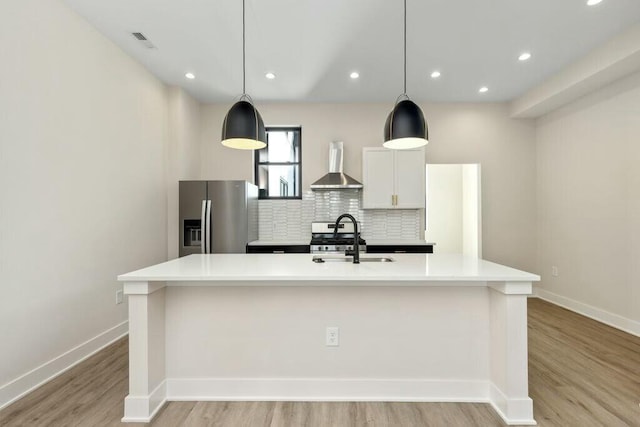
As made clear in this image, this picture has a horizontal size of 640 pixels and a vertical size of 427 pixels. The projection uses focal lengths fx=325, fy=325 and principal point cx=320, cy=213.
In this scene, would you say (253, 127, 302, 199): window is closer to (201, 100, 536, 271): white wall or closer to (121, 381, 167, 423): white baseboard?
(201, 100, 536, 271): white wall

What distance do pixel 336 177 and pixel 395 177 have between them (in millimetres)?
847

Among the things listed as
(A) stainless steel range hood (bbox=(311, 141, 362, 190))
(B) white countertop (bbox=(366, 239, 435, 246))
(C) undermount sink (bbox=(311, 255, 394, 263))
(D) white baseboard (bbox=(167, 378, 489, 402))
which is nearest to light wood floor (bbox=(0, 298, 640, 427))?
(D) white baseboard (bbox=(167, 378, 489, 402))

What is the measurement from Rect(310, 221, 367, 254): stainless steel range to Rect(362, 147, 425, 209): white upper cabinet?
2.15ft

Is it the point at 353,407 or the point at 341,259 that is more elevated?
the point at 341,259

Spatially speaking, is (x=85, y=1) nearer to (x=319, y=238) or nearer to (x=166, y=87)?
(x=166, y=87)

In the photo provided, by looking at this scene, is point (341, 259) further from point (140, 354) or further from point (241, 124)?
point (140, 354)

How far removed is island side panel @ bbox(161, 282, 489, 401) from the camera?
6.95ft

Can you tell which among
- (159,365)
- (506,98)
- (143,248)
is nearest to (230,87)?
(143,248)

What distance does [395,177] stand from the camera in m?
4.66

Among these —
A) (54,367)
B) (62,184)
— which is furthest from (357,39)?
(54,367)

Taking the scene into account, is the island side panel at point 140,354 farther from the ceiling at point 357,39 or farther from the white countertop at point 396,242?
the white countertop at point 396,242

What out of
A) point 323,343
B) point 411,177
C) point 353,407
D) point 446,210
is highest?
point 411,177

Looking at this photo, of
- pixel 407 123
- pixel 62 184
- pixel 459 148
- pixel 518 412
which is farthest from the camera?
pixel 459 148

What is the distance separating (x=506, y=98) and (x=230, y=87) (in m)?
3.94
